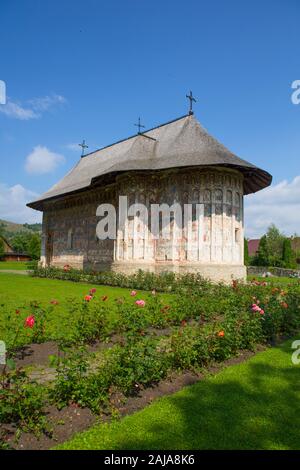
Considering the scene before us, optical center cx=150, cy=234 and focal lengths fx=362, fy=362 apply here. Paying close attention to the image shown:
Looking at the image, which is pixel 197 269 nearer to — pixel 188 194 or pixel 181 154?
pixel 188 194

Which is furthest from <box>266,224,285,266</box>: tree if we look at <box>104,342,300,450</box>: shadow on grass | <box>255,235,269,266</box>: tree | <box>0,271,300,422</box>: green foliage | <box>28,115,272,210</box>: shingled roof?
<box>104,342,300,450</box>: shadow on grass

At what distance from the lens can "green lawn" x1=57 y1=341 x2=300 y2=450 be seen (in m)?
3.21

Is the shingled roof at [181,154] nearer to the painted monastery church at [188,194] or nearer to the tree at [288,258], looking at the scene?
the painted monastery church at [188,194]

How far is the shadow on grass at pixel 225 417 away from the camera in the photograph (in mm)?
3232

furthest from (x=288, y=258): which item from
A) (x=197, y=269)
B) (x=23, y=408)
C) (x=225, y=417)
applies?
(x=23, y=408)

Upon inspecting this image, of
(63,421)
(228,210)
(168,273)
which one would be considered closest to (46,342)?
(63,421)

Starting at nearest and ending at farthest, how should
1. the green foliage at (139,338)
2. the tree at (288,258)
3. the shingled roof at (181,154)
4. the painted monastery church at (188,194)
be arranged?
the green foliage at (139,338) → the shingled roof at (181,154) → the painted monastery church at (188,194) → the tree at (288,258)

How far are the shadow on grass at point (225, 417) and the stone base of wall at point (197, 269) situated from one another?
10.6 meters

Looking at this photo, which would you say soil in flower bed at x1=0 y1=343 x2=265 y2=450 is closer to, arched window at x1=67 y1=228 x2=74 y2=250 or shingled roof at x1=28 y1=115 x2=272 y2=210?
shingled roof at x1=28 y1=115 x2=272 y2=210

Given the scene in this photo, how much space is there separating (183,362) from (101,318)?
80.2 inches

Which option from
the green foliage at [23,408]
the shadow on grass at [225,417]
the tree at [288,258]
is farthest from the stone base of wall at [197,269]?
the tree at [288,258]

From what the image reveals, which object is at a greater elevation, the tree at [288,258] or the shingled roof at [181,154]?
the shingled roof at [181,154]

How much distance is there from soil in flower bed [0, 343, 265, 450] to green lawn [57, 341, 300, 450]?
4.7 inches
